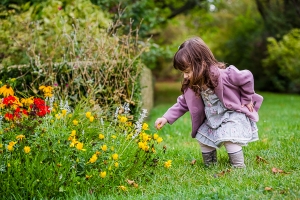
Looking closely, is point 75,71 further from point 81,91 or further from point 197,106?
point 197,106

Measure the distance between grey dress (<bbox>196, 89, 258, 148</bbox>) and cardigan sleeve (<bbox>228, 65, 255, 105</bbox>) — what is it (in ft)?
0.57

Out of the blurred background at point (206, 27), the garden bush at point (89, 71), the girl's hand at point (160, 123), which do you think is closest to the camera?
the girl's hand at point (160, 123)

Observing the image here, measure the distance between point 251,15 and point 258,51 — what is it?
364 centimetres

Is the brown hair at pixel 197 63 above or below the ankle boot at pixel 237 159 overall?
above

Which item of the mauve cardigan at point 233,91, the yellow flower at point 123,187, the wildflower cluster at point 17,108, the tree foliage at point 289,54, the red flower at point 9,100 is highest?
the mauve cardigan at point 233,91

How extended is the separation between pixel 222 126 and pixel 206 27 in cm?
1361

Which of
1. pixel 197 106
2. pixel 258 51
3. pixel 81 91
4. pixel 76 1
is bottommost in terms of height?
pixel 258 51

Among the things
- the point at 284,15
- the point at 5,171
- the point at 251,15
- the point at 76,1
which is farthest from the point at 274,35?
the point at 5,171

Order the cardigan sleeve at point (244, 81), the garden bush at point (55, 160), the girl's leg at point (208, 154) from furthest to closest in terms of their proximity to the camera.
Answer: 1. the girl's leg at point (208, 154)
2. the cardigan sleeve at point (244, 81)
3. the garden bush at point (55, 160)

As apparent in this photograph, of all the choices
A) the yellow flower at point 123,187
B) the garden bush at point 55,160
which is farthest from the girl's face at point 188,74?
the yellow flower at point 123,187

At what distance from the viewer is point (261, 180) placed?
3172 mm

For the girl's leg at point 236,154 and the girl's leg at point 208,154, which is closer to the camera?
the girl's leg at point 236,154

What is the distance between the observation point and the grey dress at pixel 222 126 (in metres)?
3.61

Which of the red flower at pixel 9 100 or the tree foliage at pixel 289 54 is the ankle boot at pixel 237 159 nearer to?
the red flower at pixel 9 100
